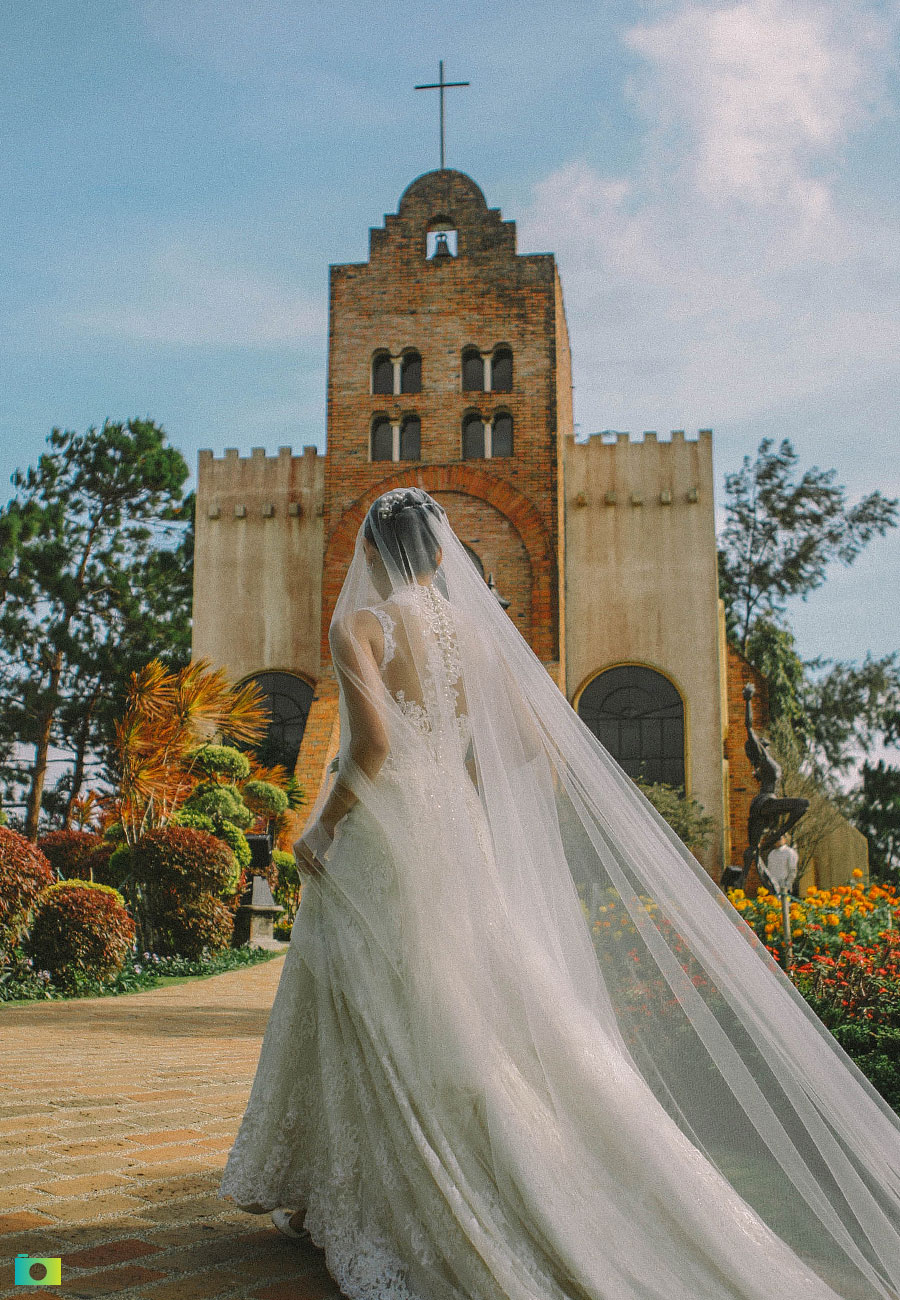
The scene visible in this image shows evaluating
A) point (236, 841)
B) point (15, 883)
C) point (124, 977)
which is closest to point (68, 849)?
point (236, 841)

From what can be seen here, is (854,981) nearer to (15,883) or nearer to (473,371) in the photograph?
(15,883)

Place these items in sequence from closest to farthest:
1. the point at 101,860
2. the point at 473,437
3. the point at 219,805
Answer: the point at 219,805
the point at 101,860
the point at 473,437

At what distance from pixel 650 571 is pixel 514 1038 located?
18.4 meters

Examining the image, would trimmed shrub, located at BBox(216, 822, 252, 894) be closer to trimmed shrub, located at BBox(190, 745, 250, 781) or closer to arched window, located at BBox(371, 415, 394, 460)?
trimmed shrub, located at BBox(190, 745, 250, 781)

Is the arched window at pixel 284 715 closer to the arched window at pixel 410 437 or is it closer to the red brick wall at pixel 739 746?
the arched window at pixel 410 437

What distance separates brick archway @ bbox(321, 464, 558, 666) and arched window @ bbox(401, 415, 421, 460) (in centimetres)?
48

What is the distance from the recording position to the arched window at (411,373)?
20078 millimetres

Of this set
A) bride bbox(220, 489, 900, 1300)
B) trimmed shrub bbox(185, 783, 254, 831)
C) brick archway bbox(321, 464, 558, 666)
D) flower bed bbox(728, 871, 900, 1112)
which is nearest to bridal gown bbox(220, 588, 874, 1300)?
bride bbox(220, 489, 900, 1300)

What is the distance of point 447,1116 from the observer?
242 cm

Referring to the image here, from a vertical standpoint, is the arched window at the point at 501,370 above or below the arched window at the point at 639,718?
above

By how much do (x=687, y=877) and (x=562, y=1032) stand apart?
0.54 meters

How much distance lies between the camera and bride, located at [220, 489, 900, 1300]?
2.31m

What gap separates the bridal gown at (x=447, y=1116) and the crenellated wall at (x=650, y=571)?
56.4 ft

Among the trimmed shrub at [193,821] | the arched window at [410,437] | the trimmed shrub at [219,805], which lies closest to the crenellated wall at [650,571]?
the arched window at [410,437]
